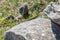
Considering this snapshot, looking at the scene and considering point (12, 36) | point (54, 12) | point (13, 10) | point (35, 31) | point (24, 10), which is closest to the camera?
point (54, 12)

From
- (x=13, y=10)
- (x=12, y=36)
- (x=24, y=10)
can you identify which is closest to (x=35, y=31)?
(x=12, y=36)

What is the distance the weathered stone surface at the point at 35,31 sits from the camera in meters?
4.97

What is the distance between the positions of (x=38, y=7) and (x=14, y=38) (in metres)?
2.99

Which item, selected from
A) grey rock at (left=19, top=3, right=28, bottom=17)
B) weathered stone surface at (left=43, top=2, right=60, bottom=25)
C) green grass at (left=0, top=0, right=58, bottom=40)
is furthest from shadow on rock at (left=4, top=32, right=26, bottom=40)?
grey rock at (left=19, top=3, right=28, bottom=17)

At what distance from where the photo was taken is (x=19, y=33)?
5.05 meters

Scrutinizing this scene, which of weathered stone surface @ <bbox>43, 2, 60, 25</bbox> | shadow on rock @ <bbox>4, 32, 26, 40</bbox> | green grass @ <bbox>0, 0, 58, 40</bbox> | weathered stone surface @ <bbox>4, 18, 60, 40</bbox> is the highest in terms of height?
weathered stone surface @ <bbox>43, 2, 60, 25</bbox>

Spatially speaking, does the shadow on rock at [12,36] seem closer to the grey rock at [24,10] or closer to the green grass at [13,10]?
the green grass at [13,10]

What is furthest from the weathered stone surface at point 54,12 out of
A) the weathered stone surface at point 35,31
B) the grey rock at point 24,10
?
the grey rock at point 24,10

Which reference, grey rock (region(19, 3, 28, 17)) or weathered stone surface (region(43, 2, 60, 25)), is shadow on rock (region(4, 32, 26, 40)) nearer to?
weathered stone surface (region(43, 2, 60, 25))

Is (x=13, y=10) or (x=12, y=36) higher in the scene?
(x=12, y=36)

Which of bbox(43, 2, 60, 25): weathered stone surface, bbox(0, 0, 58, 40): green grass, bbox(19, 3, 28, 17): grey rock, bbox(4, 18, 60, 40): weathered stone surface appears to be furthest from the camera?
bbox(19, 3, 28, 17): grey rock

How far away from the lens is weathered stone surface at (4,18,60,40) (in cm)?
497

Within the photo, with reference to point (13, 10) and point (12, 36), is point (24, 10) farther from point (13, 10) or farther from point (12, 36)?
point (12, 36)

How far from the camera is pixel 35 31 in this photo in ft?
16.7
